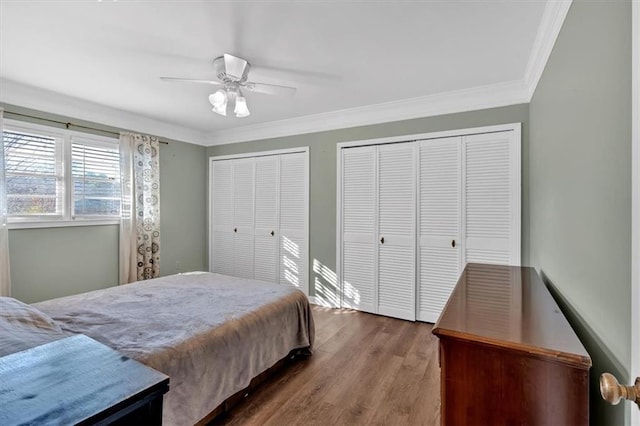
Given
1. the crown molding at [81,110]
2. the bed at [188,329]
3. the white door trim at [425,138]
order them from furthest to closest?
the crown molding at [81,110], the white door trim at [425,138], the bed at [188,329]

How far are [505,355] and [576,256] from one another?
796 millimetres

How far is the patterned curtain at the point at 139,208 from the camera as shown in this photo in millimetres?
3957

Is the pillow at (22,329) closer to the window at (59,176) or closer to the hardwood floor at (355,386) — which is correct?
the hardwood floor at (355,386)

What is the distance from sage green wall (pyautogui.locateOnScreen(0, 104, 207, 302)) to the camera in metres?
3.22

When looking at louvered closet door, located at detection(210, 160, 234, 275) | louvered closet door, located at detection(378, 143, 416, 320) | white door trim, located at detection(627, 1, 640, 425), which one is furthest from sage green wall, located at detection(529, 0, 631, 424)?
louvered closet door, located at detection(210, 160, 234, 275)

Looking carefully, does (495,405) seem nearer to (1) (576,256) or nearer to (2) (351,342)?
(1) (576,256)

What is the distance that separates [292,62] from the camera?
2.51 m

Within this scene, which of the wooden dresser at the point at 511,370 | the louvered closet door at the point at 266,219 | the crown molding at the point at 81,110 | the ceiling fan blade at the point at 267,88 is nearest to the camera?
the wooden dresser at the point at 511,370

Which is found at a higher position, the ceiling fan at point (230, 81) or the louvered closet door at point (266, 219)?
the ceiling fan at point (230, 81)

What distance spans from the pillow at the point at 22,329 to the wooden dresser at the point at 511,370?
1.67 meters

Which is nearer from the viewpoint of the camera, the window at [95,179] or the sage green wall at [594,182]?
the sage green wall at [594,182]

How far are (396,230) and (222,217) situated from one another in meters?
2.87

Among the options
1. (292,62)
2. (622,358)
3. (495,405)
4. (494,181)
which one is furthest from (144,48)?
(494,181)

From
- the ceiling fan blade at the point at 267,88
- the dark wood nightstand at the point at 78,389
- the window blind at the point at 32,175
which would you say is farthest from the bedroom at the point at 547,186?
the dark wood nightstand at the point at 78,389
